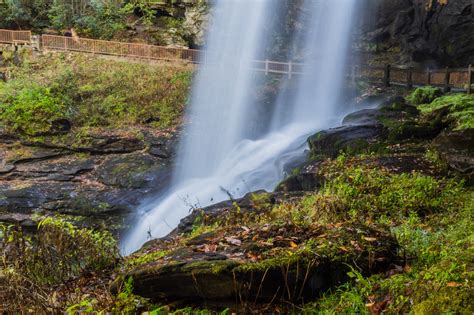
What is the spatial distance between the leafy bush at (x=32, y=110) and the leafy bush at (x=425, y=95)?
536 inches

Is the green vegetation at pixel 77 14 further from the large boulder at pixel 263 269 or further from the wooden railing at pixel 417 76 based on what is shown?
the large boulder at pixel 263 269

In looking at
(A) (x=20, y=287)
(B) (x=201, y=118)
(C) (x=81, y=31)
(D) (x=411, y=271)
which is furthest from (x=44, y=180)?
(C) (x=81, y=31)

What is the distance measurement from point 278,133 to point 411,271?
13.2 meters

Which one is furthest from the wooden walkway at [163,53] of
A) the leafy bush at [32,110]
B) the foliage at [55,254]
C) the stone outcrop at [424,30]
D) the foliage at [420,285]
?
the foliage at [55,254]

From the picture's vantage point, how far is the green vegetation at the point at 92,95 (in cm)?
1677

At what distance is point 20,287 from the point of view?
388 centimetres

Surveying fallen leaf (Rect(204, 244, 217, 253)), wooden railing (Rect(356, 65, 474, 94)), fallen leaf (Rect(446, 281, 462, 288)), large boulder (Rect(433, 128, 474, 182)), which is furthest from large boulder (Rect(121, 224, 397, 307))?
wooden railing (Rect(356, 65, 474, 94))

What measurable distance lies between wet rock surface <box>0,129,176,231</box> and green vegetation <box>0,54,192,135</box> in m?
1.19

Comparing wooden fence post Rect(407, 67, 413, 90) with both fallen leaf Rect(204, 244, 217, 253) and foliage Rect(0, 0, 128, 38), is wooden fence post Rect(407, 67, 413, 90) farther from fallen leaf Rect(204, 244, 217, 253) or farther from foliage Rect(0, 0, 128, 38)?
foliage Rect(0, 0, 128, 38)

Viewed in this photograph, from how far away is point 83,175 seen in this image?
14.2m

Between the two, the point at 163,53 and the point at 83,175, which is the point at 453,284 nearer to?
the point at 83,175

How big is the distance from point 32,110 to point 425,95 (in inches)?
591

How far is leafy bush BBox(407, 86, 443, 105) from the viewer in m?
13.9

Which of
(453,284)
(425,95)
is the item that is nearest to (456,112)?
(425,95)
